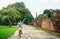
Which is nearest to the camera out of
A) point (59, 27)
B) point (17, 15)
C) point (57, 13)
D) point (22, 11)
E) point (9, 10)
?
point (59, 27)

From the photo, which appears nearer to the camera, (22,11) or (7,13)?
(7,13)

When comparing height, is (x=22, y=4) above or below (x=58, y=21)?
above

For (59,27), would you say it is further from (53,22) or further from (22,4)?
(22,4)

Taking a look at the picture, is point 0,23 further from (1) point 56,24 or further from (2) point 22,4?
(1) point 56,24

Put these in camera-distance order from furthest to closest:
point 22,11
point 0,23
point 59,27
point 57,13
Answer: point 0,23 → point 22,11 → point 57,13 → point 59,27

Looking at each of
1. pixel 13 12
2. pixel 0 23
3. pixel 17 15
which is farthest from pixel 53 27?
pixel 0 23

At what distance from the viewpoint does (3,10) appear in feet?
252

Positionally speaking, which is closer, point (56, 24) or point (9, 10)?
point (56, 24)

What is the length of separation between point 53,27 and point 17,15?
143ft

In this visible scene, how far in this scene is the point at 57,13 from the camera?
47812 mm

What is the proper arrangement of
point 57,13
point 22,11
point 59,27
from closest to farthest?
point 59,27 < point 57,13 < point 22,11

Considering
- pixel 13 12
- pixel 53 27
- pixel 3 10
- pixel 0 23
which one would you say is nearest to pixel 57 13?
pixel 53 27

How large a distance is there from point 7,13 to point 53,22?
40630mm

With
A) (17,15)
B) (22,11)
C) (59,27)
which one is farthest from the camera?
(22,11)
